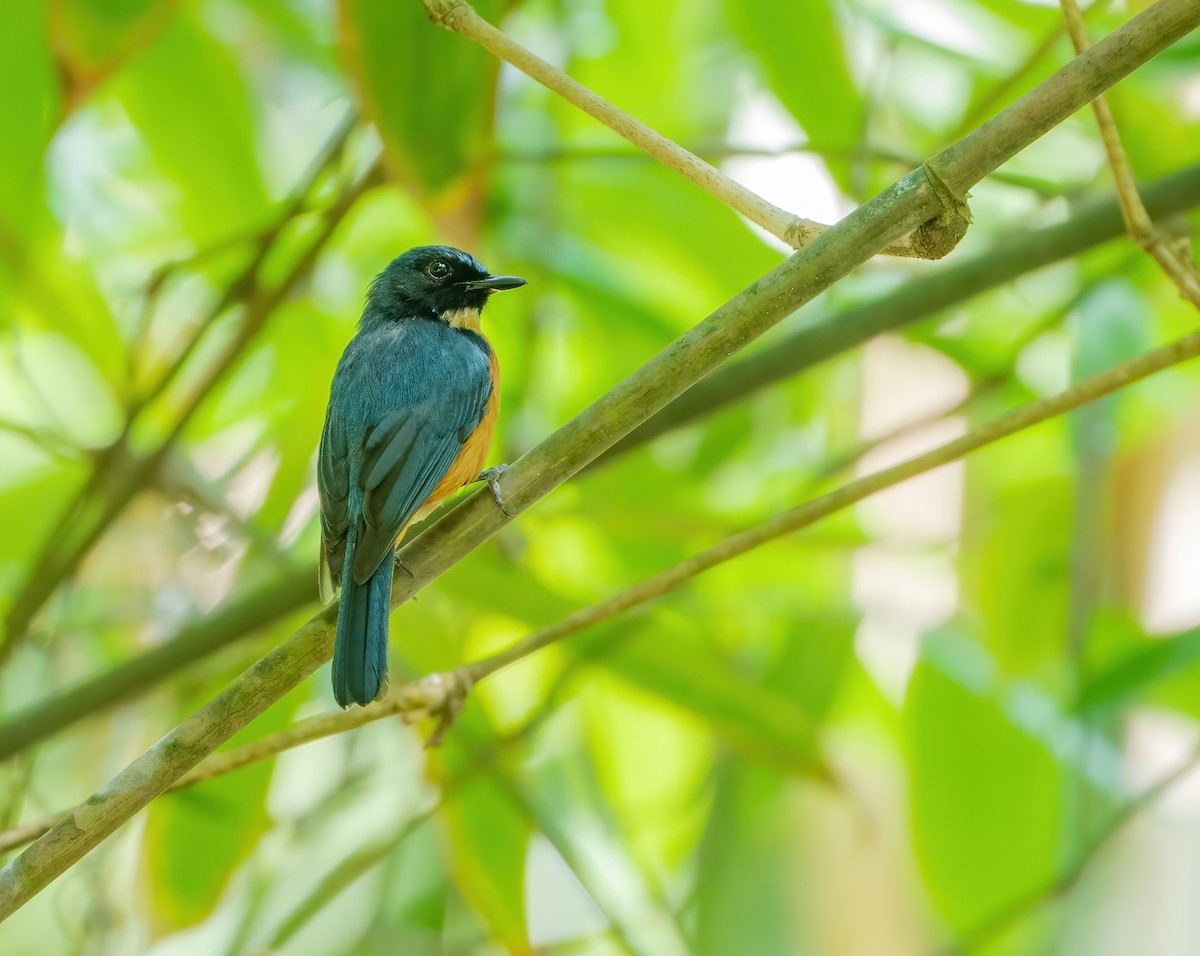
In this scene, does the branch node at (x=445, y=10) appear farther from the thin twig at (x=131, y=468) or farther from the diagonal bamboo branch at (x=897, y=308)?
the thin twig at (x=131, y=468)

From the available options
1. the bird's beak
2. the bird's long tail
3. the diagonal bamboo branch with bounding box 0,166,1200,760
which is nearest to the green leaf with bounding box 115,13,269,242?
the bird's beak

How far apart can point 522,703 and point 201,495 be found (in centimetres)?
118

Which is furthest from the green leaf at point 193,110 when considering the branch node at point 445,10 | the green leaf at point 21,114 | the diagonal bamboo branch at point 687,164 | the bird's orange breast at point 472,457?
the diagonal bamboo branch at point 687,164

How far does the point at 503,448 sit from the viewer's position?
137 inches

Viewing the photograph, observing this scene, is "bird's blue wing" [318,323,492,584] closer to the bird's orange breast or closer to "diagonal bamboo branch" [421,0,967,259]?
the bird's orange breast

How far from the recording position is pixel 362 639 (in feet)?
7.16

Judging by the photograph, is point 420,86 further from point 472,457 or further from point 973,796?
point 973,796

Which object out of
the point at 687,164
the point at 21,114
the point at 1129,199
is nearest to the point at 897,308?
the point at 1129,199

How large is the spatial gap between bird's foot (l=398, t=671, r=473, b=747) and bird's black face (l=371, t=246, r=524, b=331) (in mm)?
1488

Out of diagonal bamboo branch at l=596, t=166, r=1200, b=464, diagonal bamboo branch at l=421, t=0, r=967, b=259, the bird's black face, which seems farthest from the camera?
the bird's black face

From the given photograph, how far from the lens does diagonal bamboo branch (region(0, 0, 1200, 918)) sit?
5.05 feet

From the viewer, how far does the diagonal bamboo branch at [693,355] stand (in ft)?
5.05

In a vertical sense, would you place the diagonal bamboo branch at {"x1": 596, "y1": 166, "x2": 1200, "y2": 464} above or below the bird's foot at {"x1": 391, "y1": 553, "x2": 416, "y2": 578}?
above

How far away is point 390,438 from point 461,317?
0.85m
